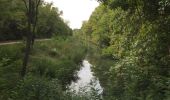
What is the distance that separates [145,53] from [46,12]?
3593 cm

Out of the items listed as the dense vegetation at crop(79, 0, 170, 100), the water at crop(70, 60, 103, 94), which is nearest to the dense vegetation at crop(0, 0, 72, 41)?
the water at crop(70, 60, 103, 94)

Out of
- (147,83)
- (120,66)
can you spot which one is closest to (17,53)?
(120,66)

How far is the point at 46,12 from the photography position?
49.1 meters

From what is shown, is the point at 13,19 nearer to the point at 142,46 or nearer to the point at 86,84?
the point at 86,84

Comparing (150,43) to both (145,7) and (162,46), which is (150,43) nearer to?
(162,46)

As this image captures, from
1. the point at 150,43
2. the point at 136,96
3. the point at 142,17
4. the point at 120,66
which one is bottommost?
the point at 136,96

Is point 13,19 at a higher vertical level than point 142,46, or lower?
higher

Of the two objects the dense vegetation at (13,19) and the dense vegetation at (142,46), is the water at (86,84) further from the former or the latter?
the dense vegetation at (13,19)

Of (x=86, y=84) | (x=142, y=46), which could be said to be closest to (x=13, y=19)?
(x=86, y=84)

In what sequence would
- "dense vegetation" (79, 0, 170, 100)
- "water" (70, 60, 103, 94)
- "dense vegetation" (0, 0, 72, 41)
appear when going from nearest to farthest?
"dense vegetation" (79, 0, 170, 100)
"water" (70, 60, 103, 94)
"dense vegetation" (0, 0, 72, 41)

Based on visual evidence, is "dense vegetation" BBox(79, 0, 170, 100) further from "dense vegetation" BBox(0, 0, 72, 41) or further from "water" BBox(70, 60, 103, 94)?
"dense vegetation" BBox(0, 0, 72, 41)

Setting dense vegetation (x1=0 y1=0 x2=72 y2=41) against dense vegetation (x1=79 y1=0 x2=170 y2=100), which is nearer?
dense vegetation (x1=79 y1=0 x2=170 y2=100)

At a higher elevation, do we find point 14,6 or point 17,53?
point 14,6

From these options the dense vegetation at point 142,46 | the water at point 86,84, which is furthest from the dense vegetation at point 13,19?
the dense vegetation at point 142,46
